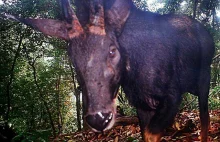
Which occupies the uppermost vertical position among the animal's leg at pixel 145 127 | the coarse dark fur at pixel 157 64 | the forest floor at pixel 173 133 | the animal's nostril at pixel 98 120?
the coarse dark fur at pixel 157 64

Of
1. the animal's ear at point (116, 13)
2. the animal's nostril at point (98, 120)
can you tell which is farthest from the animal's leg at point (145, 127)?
the animal's ear at point (116, 13)

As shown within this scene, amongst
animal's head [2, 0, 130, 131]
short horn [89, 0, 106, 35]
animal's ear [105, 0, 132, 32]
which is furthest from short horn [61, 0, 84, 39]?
animal's ear [105, 0, 132, 32]

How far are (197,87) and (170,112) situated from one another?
1.35 m

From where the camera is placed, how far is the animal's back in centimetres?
381

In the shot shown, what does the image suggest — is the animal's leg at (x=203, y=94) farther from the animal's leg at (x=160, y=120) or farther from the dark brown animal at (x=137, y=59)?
the animal's leg at (x=160, y=120)

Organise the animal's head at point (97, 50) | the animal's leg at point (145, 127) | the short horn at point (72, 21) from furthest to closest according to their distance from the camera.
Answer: the animal's leg at point (145, 127)
the short horn at point (72, 21)
the animal's head at point (97, 50)

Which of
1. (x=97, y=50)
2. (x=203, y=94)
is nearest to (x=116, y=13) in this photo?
(x=97, y=50)

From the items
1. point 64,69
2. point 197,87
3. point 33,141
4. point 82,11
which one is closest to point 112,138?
point 33,141

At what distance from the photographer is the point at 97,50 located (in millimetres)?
2949

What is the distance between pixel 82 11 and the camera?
12.2ft

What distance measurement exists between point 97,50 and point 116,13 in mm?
606

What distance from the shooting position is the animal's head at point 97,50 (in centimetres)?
276

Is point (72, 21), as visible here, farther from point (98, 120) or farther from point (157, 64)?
point (157, 64)

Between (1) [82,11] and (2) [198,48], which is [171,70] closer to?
(2) [198,48]
